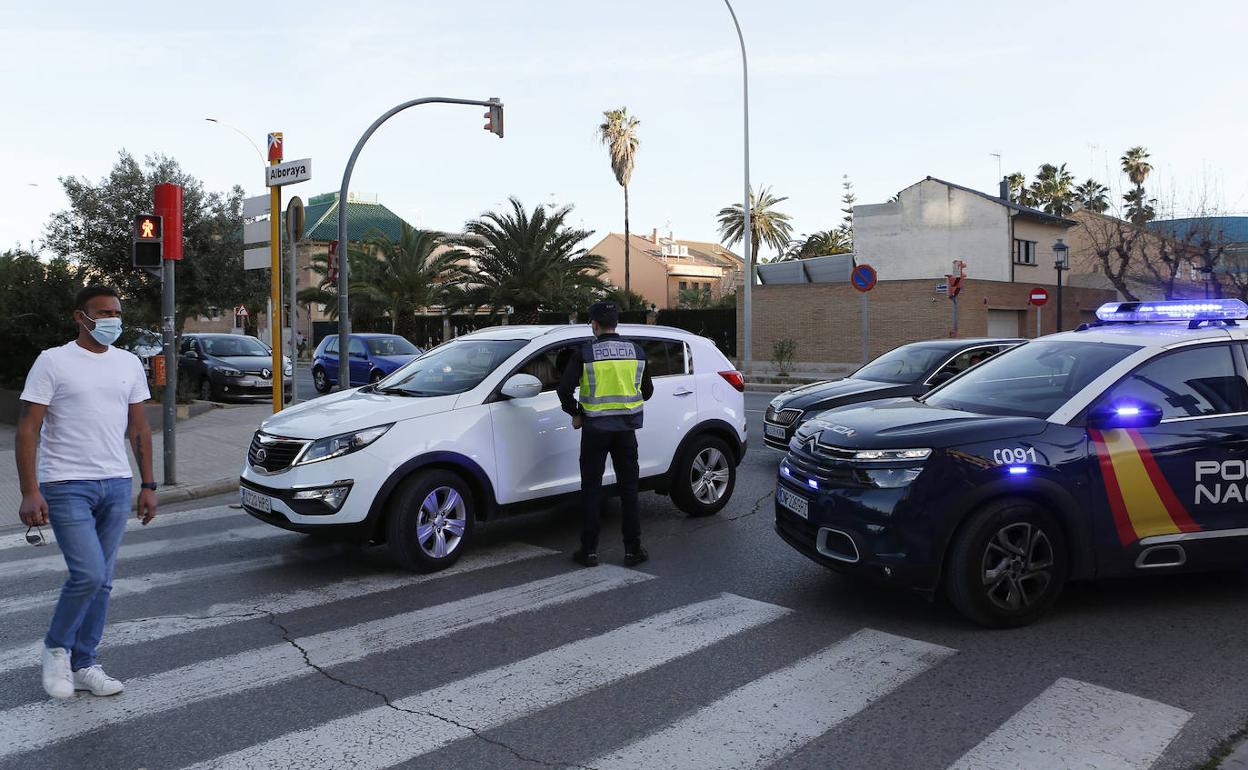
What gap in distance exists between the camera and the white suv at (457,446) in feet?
19.8

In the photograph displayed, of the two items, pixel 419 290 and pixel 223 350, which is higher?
pixel 419 290

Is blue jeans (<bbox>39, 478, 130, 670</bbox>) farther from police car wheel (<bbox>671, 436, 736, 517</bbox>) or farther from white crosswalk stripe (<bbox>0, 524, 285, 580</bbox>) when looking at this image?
police car wheel (<bbox>671, 436, 736, 517</bbox>)

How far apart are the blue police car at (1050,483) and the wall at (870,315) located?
25.9m

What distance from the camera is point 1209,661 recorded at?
462cm

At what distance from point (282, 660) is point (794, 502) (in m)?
2.94

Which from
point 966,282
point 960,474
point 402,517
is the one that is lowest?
point 402,517

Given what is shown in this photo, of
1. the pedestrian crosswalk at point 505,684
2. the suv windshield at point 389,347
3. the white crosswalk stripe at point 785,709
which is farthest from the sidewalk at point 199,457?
the white crosswalk stripe at point 785,709

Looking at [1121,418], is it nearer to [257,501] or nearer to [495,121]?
[257,501]

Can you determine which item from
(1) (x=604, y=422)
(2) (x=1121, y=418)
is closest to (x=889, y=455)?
(2) (x=1121, y=418)

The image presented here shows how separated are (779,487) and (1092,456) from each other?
71.3 inches

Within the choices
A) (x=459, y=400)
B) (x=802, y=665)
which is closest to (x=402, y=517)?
(x=459, y=400)

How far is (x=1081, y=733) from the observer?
3.80 m

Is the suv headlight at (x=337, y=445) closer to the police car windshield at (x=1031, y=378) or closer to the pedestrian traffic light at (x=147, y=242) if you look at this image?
the police car windshield at (x=1031, y=378)

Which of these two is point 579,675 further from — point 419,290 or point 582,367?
point 419,290
